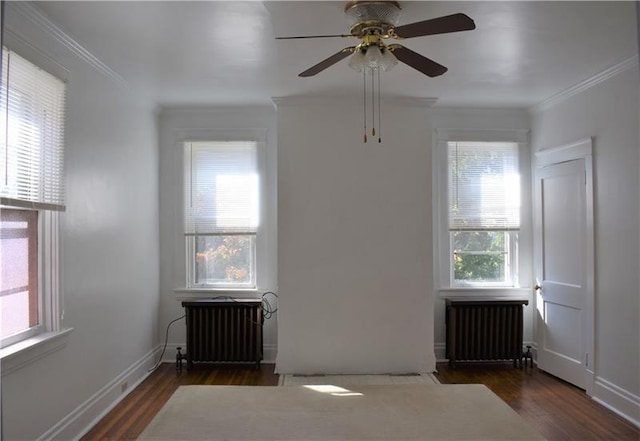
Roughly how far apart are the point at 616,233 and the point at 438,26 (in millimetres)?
2394

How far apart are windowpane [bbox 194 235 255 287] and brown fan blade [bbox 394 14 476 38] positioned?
2.96 metres

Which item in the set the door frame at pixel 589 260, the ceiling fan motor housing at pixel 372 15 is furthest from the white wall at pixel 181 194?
the door frame at pixel 589 260

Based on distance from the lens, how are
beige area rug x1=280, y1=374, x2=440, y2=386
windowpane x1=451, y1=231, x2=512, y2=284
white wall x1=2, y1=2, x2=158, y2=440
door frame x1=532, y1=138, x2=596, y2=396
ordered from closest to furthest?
1. white wall x1=2, y1=2, x2=158, y2=440
2. door frame x1=532, y1=138, x2=596, y2=396
3. beige area rug x1=280, y1=374, x2=440, y2=386
4. windowpane x1=451, y1=231, x2=512, y2=284

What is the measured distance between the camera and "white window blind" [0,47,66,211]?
2322mm

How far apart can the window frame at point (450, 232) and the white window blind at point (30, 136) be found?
3.42 metres

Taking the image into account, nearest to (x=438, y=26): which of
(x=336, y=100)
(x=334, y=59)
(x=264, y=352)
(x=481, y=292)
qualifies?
(x=334, y=59)

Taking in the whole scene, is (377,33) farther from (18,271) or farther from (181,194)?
(181,194)

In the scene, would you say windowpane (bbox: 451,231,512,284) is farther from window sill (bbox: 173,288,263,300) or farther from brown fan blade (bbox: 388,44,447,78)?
brown fan blade (bbox: 388,44,447,78)

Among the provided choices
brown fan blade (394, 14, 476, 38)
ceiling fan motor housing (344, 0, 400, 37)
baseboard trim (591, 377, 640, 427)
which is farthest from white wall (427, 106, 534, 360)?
brown fan blade (394, 14, 476, 38)

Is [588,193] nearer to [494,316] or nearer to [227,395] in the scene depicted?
[494,316]

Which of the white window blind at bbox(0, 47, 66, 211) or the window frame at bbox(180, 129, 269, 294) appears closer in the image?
the white window blind at bbox(0, 47, 66, 211)

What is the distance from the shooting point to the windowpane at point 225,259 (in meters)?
4.73

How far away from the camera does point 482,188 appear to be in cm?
475

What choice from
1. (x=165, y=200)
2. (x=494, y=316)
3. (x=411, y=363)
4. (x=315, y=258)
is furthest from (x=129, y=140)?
(x=494, y=316)
